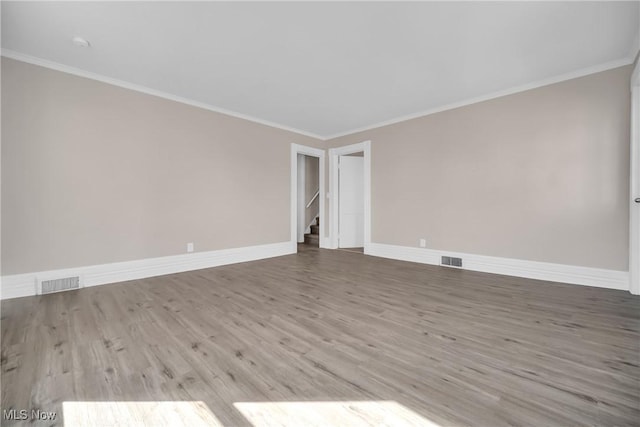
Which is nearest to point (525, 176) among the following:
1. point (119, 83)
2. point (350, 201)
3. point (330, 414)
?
point (350, 201)

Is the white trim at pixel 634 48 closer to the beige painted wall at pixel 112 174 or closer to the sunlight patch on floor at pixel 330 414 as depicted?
the sunlight patch on floor at pixel 330 414

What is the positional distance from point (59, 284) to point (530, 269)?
18.3 ft

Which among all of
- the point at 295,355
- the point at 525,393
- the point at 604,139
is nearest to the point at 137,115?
the point at 295,355

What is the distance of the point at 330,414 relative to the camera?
3.60ft

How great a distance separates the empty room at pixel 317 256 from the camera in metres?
1.29

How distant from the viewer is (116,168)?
10.2ft

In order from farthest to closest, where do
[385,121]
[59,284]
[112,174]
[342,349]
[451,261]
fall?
[385,121] < [451,261] < [112,174] < [59,284] < [342,349]

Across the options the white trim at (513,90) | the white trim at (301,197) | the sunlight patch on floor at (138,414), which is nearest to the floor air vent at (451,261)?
the white trim at (513,90)

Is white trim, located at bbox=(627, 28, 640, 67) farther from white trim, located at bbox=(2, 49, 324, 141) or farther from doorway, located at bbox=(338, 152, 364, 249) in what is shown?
white trim, located at bbox=(2, 49, 324, 141)

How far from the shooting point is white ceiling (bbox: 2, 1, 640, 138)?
2002 millimetres

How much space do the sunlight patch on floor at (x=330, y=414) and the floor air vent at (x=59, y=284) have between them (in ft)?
9.56

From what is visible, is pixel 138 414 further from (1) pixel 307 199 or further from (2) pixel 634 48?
(1) pixel 307 199

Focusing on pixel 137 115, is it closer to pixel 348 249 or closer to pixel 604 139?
pixel 348 249

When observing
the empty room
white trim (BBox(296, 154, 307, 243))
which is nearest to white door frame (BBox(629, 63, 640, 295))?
the empty room
